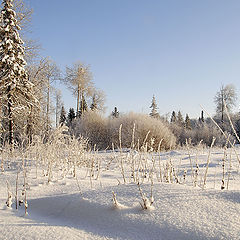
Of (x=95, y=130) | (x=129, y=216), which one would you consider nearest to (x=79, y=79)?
(x=95, y=130)

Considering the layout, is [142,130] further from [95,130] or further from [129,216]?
[129,216]

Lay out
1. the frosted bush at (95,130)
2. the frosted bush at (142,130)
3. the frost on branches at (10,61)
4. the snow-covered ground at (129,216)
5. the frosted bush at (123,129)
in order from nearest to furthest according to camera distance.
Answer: the snow-covered ground at (129,216) → the frost on branches at (10,61) → the frosted bush at (142,130) → the frosted bush at (123,129) → the frosted bush at (95,130)

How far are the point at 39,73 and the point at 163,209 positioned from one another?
54.0ft

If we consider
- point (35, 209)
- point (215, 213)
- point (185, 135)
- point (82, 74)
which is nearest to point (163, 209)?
point (215, 213)

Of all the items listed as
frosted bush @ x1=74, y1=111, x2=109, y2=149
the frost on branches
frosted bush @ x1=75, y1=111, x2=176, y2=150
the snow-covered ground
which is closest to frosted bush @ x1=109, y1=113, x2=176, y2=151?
frosted bush @ x1=75, y1=111, x2=176, y2=150

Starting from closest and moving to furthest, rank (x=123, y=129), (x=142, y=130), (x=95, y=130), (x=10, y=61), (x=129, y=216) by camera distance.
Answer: (x=129, y=216) → (x=10, y=61) → (x=142, y=130) → (x=123, y=129) → (x=95, y=130)

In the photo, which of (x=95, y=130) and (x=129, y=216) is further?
(x=95, y=130)

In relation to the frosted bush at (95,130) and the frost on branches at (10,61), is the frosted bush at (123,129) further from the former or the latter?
the frost on branches at (10,61)

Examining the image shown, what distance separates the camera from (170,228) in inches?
59.2

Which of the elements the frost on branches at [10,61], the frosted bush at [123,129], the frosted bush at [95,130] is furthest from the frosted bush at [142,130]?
the frost on branches at [10,61]

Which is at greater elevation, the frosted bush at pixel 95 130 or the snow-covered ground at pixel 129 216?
the frosted bush at pixel 95 130

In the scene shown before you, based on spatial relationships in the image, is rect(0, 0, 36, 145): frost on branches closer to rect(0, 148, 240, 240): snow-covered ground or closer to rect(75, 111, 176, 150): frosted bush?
rect(75, 111, 176, 150): frosted bush

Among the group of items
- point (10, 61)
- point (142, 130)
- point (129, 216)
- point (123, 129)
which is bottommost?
point (129, 216)

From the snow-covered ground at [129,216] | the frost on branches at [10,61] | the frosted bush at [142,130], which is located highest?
the frost on branches at [10,61]
